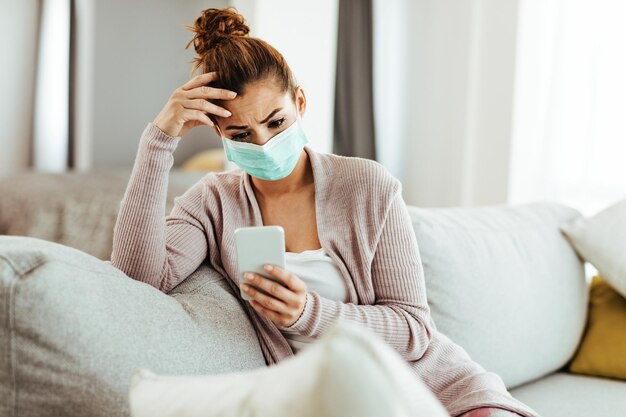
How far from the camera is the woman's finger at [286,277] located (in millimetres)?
1099

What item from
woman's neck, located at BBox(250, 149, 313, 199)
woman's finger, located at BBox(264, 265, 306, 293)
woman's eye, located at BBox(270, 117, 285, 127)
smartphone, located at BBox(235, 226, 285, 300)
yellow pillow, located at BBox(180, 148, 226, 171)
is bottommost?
yellow pillow, located at BBox(180, 148, 226, 171)

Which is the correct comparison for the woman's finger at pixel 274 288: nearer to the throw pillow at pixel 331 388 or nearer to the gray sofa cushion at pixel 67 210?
the throw pillow at pixel 331 388

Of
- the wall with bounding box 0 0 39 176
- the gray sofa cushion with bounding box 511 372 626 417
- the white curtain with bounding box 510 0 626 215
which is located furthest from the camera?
the wall with bounding box 0 0 39 176

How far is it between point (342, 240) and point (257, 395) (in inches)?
30.0

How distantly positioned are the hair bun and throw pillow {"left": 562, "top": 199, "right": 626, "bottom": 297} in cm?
115

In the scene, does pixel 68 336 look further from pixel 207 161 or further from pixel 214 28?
pixel 207 161

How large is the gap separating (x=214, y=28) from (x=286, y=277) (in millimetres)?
518

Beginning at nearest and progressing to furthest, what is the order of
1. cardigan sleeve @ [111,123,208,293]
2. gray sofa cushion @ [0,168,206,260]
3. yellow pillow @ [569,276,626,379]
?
cardigan sleeve @ [111,123,208,293] → yellow pillow @ [569,276,626,379] → gray sofa cushion @ [0,168,206,260]

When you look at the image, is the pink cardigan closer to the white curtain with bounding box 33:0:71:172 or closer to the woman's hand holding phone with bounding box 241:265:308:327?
the woman's hand holding phone with bounding box 241:265:308:327

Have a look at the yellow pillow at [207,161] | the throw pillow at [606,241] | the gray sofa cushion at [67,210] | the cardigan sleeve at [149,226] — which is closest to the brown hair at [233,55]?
the cardigan sleeve at [149,226]

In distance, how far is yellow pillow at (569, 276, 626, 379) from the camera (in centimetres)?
188

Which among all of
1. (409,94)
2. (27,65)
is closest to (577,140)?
(409,94)

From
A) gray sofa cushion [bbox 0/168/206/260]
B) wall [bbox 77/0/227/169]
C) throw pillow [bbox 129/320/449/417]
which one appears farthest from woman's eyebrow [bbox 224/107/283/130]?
wall [bbox 77/0/227/169]

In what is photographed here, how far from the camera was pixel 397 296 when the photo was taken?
1.34 m
